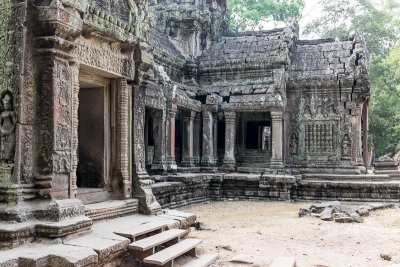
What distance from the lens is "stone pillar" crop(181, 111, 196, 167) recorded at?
14.7m

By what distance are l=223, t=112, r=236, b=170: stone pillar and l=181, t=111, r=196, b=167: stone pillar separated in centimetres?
129

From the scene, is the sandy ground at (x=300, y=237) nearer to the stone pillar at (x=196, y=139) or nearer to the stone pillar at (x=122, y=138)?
the stone pillar at (x=122, y=138)

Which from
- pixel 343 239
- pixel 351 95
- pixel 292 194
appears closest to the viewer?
pixel 343 239

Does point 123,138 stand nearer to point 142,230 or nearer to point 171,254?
point 142,230

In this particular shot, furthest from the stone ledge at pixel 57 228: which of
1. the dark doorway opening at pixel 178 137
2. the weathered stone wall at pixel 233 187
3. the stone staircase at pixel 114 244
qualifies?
the dark doorway opening at pixel 178 137

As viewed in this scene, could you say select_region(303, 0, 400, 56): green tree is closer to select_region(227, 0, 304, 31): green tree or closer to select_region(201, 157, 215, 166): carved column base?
select_region(227, 0, 304, 31): green tree

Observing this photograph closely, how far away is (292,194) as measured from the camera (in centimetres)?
1409

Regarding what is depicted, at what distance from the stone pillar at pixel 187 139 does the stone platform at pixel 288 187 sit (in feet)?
3.64

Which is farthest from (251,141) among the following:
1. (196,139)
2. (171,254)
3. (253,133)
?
(171,254)

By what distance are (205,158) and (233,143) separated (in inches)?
46.0

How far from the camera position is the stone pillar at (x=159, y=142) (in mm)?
12414

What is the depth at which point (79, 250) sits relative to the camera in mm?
4305

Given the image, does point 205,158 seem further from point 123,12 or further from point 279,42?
point 123,12

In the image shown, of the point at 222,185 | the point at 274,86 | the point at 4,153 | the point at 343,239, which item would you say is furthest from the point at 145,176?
the point at 274,86
